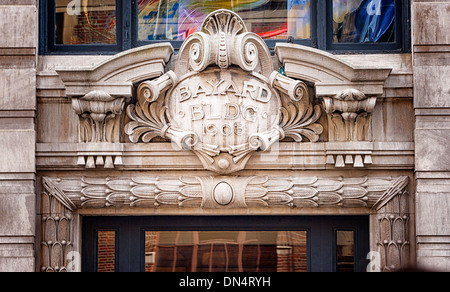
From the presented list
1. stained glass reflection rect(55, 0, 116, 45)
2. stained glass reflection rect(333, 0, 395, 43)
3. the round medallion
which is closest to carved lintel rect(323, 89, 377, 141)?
stained glass reflection rect(333, 0, 395, 43)

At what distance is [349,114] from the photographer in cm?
998

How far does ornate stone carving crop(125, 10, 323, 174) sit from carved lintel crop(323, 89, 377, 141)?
19 cm

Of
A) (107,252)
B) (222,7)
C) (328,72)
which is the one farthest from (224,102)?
(107,252)

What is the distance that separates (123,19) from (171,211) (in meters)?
2.32

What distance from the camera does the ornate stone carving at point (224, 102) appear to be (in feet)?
32.7

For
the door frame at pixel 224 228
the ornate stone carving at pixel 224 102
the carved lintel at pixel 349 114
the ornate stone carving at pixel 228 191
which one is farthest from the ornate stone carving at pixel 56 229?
the carved lintel at pixel 349 114

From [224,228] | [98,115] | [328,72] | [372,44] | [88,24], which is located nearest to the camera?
[328,72]

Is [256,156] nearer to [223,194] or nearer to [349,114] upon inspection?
[223,194]

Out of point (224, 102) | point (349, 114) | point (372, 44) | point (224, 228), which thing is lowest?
point (224, 228)

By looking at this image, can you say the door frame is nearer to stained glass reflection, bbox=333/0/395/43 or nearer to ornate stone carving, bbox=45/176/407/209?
ornate stone carving, bbox=45/176/407/209

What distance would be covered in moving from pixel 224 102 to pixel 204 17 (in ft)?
4.07

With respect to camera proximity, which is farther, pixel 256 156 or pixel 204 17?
pixel 204 17

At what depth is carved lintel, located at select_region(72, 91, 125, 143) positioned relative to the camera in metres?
9.98
